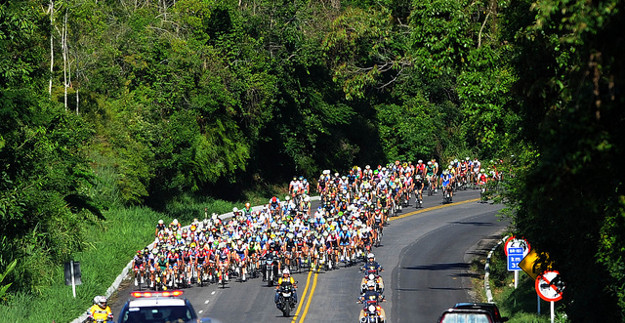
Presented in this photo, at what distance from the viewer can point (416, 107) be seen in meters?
73.7

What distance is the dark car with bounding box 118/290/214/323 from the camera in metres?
16.5

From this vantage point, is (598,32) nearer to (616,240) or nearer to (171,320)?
(616,240)

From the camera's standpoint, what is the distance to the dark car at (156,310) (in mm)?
16500

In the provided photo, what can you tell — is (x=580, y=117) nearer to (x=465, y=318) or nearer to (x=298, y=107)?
(x=465, y=318)

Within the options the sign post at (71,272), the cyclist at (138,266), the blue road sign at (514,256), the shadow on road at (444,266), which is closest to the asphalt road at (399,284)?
the shadow on road at (444,266)

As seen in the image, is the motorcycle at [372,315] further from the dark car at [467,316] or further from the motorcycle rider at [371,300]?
the dark car at [467,316]

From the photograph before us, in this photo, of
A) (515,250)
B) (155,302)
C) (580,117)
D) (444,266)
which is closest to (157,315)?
(155,302)

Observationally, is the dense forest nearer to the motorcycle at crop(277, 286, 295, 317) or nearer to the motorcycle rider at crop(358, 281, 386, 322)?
the motorcycle rider at crop(358, 281, 386, 322)

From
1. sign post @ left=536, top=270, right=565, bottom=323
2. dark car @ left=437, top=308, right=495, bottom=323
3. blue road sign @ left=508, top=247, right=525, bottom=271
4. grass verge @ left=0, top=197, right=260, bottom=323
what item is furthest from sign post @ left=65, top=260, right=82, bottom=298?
sign post @ left=536, top=270, right=565, bottom=323

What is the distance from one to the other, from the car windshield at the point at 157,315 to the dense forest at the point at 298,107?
20.7ft

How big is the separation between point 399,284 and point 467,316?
1868cm

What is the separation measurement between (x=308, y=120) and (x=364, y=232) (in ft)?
87.0

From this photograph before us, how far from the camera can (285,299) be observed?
3036 cm

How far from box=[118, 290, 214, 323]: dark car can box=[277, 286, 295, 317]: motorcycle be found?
13.6 m
